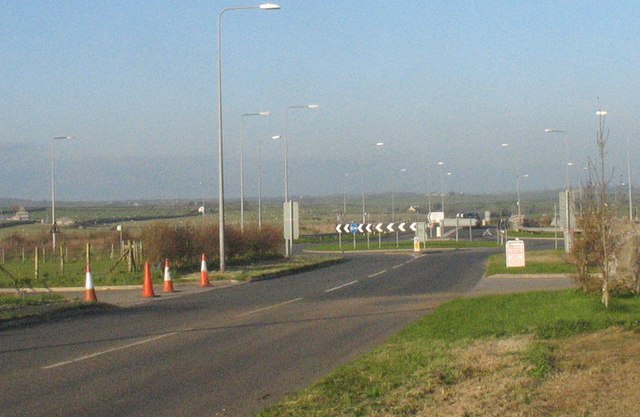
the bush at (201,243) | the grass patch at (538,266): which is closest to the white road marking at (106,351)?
the grass patch at (538,266)

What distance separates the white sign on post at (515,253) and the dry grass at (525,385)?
18.5 meters

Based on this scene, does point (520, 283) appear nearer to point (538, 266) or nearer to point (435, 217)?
point (538, 266)

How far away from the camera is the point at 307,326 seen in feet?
56.9

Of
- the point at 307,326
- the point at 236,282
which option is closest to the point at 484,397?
the point at 307,326

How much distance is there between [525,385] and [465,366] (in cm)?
166

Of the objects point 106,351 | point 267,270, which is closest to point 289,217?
point 267,270

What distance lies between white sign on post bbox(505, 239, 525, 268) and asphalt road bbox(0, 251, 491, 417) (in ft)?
20.6

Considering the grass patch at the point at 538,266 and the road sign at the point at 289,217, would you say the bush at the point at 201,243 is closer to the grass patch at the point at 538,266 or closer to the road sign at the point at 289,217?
the road sign at the point at 289,217

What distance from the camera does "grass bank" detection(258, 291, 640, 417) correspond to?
30.3 feet

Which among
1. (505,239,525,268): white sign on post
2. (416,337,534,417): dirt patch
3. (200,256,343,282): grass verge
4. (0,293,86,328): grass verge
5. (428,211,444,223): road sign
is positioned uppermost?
(428,211,444,223): road sign

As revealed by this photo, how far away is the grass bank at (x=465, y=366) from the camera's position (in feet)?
30.3

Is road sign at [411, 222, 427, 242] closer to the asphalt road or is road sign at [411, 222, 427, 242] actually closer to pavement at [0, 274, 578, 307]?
pavement at [0, 274, 578, 307]

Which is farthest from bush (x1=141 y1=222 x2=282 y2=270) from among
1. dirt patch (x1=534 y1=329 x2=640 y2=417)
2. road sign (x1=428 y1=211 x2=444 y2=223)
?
road sign (x1=428 y1=211 x2=444 y2=223)

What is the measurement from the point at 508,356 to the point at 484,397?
9.44ft
